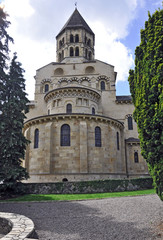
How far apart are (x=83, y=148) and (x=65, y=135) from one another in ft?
8.97

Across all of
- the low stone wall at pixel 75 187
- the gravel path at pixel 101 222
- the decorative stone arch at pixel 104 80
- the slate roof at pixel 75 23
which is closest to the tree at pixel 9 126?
the low stone wall at pixel 75 187

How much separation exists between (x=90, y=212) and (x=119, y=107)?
2695 cm

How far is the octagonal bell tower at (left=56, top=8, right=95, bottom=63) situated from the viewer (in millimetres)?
39928

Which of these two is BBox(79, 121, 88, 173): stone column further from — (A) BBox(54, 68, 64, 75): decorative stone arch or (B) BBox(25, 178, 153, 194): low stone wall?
(A) BBox(54, 68, 64, 75): decorative stone arch

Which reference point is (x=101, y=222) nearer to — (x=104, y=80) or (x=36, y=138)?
(x=36, y=138)

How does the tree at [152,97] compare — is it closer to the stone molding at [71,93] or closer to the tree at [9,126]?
the tree at [9,126]

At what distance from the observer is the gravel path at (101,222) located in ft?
20.6

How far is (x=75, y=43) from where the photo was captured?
40250mm

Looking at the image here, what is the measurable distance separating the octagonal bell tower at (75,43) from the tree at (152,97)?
3211 cm

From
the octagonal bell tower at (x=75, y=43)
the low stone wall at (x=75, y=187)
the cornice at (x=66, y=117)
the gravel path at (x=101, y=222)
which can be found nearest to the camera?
the gravel path at (x=101, y=222)

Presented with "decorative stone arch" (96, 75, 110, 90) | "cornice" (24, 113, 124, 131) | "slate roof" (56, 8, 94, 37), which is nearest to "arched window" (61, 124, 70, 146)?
"cornice" (24, 113, 124, 131)

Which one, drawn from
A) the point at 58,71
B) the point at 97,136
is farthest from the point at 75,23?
the point at 97,136

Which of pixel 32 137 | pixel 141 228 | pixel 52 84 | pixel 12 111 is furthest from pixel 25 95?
pixel 52 84

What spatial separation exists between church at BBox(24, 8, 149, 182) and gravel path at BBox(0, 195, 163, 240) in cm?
1096
